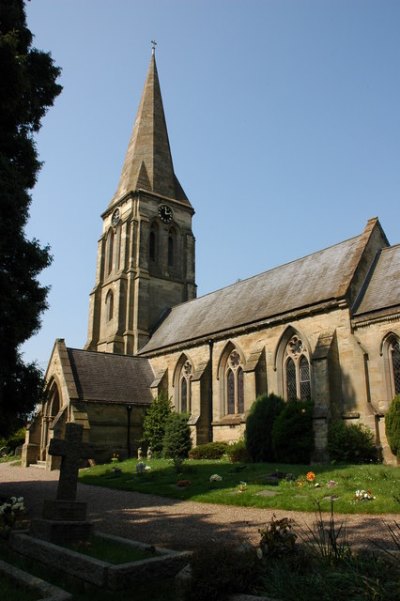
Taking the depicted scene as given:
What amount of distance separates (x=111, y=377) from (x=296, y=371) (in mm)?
11722

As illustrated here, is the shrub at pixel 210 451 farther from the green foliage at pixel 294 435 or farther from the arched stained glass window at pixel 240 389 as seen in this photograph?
the green foliage at pixel 294 435

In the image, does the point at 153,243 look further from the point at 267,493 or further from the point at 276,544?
the point at 276,544

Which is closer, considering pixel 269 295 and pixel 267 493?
pixel 267 493

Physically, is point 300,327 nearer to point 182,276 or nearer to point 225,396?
point 225,396

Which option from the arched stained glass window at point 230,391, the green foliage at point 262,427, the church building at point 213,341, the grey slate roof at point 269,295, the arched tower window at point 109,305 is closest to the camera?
the church building at point 213,341

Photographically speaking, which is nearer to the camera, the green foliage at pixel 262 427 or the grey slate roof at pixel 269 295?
the green foliage at pixel 262 427

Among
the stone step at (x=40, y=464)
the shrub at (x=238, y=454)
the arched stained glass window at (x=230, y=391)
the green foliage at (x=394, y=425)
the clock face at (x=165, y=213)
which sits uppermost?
the clock face at (x=165, y=213)

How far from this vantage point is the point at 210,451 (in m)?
23.7

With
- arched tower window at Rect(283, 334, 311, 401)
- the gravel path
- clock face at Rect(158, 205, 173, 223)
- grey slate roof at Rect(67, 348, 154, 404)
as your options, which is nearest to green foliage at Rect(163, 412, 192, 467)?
grey slate roof at Rect(67, 348, 154, 404)

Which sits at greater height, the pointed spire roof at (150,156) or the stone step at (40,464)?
the pointed spire roof at (150,156)

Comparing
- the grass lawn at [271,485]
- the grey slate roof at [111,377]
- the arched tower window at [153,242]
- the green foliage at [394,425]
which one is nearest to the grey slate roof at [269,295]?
the grey slate roof at [111,377]

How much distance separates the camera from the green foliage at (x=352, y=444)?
18.4m

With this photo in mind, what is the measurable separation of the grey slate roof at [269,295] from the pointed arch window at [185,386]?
1.68 meters

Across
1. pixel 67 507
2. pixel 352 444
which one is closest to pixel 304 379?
pixel 352 444
